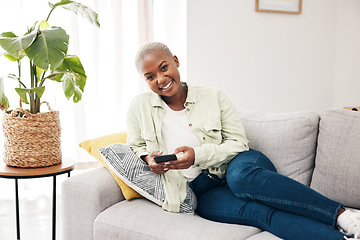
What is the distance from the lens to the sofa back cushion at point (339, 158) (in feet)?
5.18

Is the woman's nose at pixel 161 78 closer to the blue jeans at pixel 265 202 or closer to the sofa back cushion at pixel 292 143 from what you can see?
the blue jeans at pixel 265 202

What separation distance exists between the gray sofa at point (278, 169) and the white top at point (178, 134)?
0.22 metres

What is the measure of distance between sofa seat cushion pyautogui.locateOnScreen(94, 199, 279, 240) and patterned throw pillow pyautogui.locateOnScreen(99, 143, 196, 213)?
0.05 m

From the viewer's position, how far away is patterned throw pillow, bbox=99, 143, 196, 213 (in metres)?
1.59

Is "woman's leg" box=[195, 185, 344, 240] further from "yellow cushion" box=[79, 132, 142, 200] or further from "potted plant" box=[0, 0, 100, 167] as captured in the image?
"potted plant" box=[0, 0, 100, 167]

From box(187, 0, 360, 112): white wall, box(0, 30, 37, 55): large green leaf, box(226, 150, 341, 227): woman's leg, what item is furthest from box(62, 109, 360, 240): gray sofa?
box(187, 0, 360, 112): white wall

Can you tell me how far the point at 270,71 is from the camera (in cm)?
331

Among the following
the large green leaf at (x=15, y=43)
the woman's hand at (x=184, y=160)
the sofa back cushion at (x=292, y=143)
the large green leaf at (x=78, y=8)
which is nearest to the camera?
the woman's hand at (x=184, y=160)

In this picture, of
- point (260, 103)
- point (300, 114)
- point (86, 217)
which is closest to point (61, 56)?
point (86, 217)

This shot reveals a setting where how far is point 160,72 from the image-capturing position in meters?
1.70

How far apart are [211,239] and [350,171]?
0.67 m

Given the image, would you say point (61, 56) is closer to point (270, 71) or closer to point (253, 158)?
point (253, 158)

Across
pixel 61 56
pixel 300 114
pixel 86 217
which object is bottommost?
pixel 86 217

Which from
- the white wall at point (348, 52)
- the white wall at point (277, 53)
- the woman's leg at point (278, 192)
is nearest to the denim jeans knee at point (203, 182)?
the woman's leg at point (278, 192)
